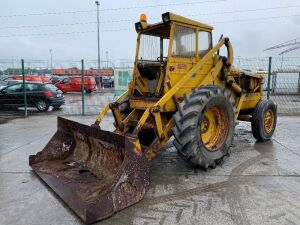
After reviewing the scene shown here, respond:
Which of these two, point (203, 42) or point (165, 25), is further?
point (203, 42)

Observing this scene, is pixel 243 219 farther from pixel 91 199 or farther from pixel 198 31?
pixel 198 31

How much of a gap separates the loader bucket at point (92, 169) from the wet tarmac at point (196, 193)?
6.1 inches

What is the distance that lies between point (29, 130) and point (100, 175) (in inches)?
226

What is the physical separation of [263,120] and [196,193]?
156 inches

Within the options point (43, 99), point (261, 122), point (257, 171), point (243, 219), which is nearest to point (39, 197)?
point (243, 219)

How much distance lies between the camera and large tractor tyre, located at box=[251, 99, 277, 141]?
7.52 metres

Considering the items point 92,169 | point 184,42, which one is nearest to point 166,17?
point 184,42

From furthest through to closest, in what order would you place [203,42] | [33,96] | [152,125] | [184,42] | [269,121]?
[33,96] < [269,121] < [203,42] < [184,42] < [152,125]

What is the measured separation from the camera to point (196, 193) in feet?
14.6

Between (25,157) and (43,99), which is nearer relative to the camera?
(25,157)

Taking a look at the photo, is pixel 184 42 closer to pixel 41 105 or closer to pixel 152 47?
pixel 152 47

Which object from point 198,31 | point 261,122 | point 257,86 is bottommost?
point 261,122

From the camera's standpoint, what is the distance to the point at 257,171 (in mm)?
5395

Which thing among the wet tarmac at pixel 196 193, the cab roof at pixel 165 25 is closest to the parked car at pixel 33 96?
the wet tarmac at pixel 196 193
